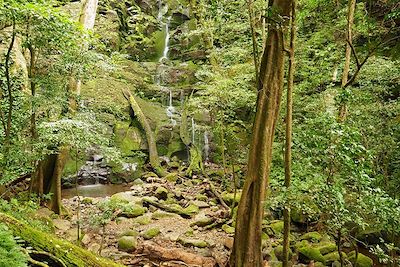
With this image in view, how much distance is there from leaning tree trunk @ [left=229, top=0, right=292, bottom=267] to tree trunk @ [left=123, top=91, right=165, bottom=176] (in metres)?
10.1

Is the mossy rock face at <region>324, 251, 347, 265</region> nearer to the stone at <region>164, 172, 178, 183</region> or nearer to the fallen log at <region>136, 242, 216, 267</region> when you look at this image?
the fallen log at <region>136, 242, 216, 267</region>

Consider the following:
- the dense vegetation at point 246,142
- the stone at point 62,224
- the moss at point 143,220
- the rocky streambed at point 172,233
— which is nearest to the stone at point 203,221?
the rocky streambed at point 172,233

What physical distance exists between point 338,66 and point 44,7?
850cm

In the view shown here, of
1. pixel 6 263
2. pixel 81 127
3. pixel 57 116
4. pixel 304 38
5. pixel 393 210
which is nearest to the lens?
pixel 6 263

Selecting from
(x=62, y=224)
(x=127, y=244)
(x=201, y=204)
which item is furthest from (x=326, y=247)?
(x=62, y=224)

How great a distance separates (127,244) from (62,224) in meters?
1.63

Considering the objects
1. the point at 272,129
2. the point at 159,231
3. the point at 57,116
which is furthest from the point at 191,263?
the point at 57,116

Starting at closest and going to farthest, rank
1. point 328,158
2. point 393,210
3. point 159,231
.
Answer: point 393,210 → point 328,158 → point 159,231

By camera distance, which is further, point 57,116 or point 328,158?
point 57,116

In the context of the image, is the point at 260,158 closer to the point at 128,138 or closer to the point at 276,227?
the point at 276,227

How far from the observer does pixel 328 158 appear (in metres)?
4.52

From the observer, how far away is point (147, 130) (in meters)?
16.3

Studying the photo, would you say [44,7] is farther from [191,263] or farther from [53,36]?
[191,263]

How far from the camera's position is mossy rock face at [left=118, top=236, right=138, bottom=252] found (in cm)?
703
